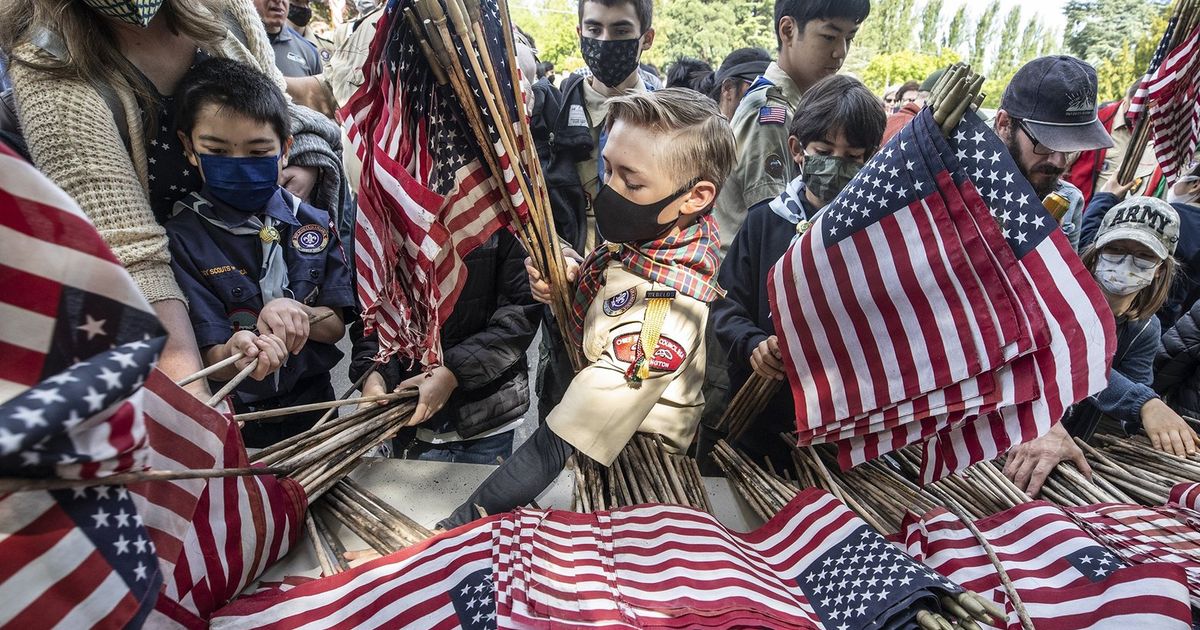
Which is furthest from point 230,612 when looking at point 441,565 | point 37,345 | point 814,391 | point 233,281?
point 814,391

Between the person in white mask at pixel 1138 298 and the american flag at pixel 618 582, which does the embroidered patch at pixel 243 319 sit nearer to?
the american flag at pixel 618 582

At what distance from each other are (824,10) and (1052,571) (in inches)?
103

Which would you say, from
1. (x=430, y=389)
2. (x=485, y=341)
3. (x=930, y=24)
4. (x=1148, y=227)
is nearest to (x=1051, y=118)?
(x=1148, y=227)

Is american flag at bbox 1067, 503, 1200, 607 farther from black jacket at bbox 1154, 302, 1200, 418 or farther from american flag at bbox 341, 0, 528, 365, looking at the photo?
american flag at bbox 341, 0, 528, 365

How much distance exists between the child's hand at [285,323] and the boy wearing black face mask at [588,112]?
1442 millimetres

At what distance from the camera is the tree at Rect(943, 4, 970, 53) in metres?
46.2

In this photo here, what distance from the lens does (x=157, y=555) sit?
3.57ft

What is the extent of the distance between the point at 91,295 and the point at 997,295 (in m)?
1.74

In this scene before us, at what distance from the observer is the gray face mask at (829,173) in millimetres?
2232

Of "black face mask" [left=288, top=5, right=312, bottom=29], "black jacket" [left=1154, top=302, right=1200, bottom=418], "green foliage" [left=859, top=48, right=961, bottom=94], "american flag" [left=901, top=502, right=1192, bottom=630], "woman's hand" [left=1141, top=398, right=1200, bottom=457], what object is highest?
"black face mask" [left=288, top=5, right=312, bottom=29]

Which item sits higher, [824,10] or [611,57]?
[824,10]

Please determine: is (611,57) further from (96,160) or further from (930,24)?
(930,24)

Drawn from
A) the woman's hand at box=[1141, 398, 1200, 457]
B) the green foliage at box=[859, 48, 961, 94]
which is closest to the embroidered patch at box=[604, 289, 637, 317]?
the woman's hand at box=[1141, 398, 1200, 457]

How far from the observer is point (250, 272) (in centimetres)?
200
